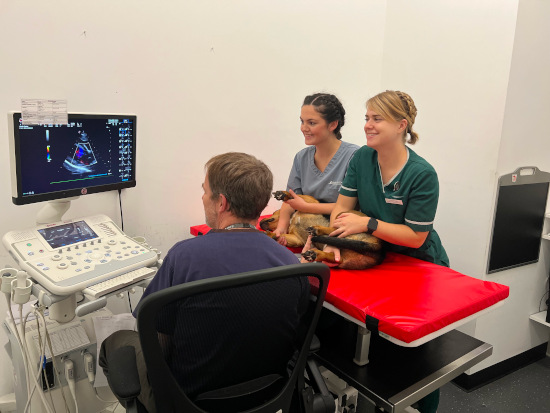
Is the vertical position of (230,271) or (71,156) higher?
(71,156)

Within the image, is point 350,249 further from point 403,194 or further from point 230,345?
point 230,345

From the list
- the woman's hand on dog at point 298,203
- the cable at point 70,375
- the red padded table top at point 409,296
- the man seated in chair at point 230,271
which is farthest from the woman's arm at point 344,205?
the cable at point 70,375

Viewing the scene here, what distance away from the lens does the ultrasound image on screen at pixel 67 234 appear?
62.2 inches

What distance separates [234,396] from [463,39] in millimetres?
2329

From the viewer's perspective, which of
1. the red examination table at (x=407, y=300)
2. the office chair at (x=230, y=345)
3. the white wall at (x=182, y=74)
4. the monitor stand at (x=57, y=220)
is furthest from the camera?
the white wall at (x=182, y=74)

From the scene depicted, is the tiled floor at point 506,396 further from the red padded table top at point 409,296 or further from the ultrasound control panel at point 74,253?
the ultrasound control panel at point 74,253

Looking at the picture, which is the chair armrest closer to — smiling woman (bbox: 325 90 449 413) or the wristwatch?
smiling woman (bbox: 325 90 449 413)

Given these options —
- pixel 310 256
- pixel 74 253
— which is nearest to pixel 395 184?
pixel 310 256

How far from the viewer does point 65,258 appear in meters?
1.50

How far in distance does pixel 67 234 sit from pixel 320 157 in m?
1.27

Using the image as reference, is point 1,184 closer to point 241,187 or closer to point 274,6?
point 241,187

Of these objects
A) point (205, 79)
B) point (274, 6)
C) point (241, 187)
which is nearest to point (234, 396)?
point (241, 187)

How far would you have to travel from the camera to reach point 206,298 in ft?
3.16

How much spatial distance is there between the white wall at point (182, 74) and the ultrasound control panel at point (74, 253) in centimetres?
47
